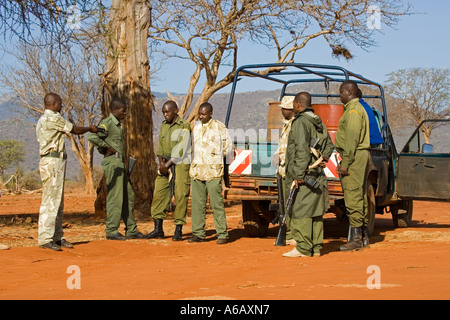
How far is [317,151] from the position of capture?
26.0 ft

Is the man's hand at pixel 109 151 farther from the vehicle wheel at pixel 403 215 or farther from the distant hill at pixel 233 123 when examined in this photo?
the distant hill at pixel 233 123

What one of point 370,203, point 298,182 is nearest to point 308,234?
point 298,182

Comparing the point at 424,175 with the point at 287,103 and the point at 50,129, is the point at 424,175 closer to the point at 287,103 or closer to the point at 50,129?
the point at 287,103

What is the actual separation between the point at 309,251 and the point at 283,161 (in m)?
1.44

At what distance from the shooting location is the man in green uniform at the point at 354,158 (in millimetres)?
8359

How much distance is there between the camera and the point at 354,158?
27.5ft

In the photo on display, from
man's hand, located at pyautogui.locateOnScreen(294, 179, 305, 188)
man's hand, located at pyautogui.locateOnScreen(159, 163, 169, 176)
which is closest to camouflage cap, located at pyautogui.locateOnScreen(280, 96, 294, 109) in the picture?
man's hand, located at pyautogui.locateOnScreen(294, 179, 305, 188)

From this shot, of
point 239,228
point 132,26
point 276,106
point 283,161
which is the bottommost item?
point 239,228

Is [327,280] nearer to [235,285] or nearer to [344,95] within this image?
[235,285]

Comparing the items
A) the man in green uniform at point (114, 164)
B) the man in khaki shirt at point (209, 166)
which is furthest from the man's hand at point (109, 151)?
the man in khaki shirt at point (209, 166)

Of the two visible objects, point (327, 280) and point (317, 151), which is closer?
point (327, 280)

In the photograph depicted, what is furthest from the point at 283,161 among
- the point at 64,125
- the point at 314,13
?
the point at 314,13

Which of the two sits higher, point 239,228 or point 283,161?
point 283,161

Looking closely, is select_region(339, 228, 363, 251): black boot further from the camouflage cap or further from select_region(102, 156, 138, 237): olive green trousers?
select_region(102, 156, 138, 237): olive green trousers
